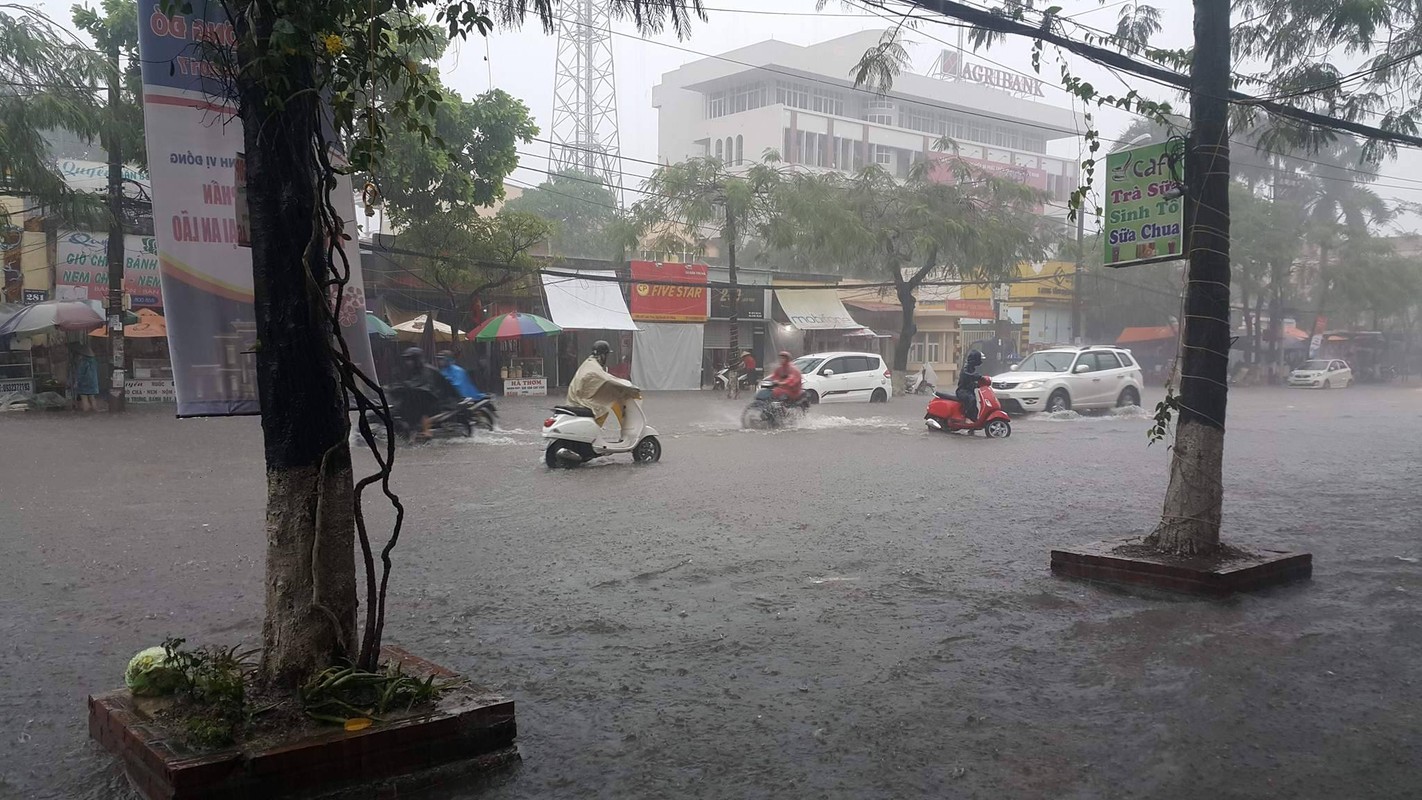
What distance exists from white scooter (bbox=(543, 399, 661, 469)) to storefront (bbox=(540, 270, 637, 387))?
17.7 meters

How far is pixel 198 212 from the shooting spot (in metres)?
4.42

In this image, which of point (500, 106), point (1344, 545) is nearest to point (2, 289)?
point (500, 106)

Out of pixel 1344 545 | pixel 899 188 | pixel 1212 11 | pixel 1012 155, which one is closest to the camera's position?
pixel 1212 11

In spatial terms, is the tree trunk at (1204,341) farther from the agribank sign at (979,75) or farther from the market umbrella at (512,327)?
the agribank sign at (979,75)

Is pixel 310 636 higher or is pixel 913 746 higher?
pixel 310 636

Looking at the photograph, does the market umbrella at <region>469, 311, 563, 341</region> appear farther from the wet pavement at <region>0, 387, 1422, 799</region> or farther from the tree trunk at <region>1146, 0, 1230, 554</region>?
the tree trunk at <region>1146, 0, 1230, 554</region>

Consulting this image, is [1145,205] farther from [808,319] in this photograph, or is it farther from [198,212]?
[808,319]

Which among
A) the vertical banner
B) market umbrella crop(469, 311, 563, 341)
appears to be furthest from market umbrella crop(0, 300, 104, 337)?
the vertical banner

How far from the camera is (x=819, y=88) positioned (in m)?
71.4

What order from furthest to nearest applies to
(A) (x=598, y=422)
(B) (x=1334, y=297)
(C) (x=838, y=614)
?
(B) (x=1334, y=297) → (A) (x=598, y=422) → (C) (x=838, y=614)

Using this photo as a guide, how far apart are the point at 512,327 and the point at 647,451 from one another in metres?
15.6

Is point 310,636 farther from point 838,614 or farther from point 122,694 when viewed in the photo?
point 838,614

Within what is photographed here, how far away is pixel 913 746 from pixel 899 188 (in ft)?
102

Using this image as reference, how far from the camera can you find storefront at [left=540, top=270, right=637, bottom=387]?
3309 centimetres
